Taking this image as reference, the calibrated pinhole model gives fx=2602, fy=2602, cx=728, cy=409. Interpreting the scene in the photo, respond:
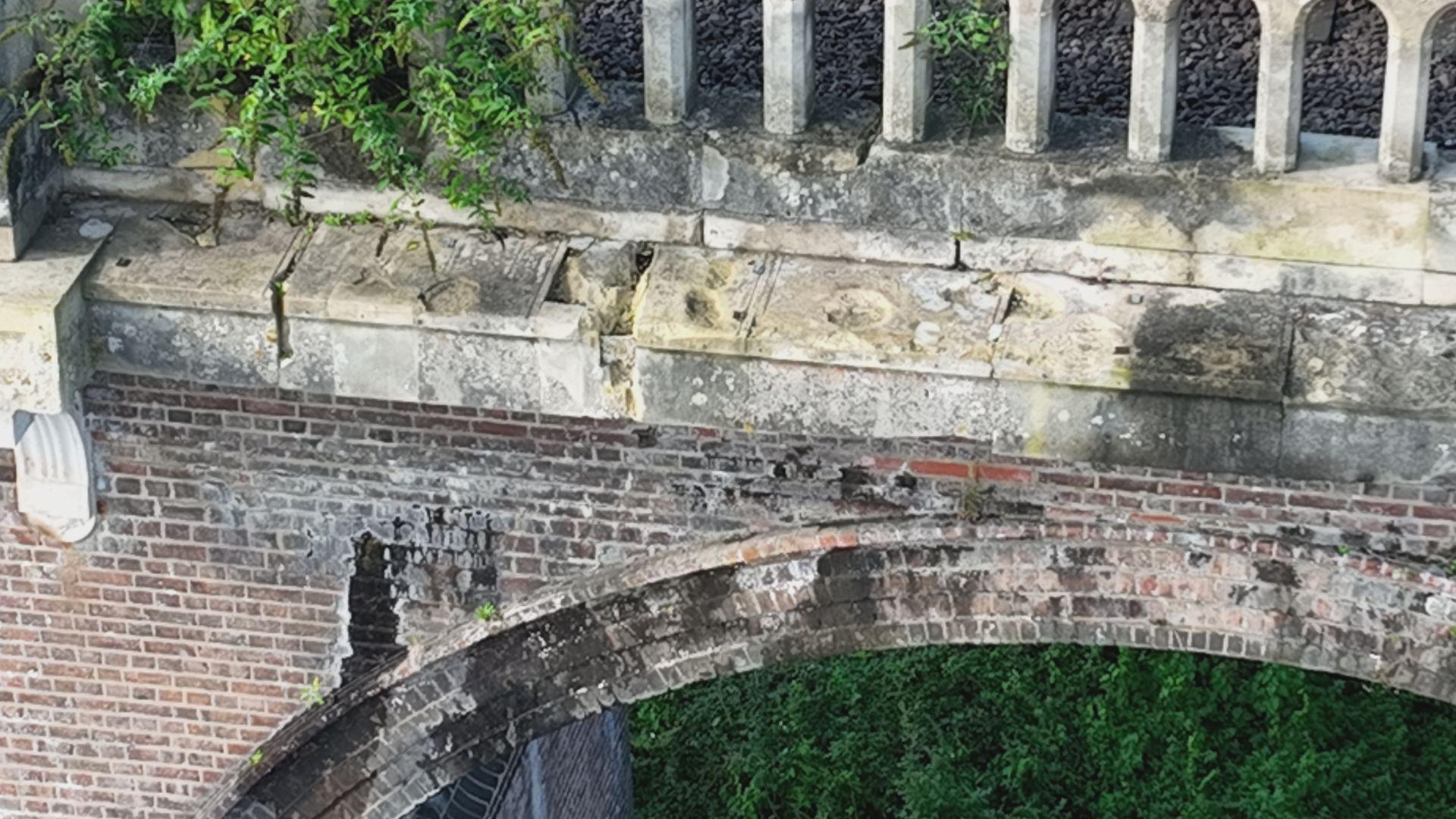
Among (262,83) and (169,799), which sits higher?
(262,83)

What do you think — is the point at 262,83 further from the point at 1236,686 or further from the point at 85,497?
the point at 1236,686

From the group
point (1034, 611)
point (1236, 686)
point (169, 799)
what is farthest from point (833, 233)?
point (1236, 686)

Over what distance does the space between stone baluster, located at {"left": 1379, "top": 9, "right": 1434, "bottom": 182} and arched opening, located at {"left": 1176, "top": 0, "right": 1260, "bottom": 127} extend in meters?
1.59

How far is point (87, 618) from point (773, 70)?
299 cm

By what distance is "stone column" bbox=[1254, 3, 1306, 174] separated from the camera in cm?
656

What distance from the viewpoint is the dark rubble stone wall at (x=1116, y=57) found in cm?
853

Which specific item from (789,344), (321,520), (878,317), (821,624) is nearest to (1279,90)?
(878,317)

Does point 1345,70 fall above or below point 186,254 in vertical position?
above

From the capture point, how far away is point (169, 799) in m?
8.66

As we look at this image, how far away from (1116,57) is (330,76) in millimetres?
3020

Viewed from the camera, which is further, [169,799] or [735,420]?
[169,799]

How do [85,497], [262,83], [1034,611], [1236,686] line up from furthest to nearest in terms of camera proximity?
[1236,686] < [85,497] < [1034,611] < [262,83]

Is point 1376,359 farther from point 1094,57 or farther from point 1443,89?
point 1094,57

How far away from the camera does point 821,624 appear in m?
7.77
